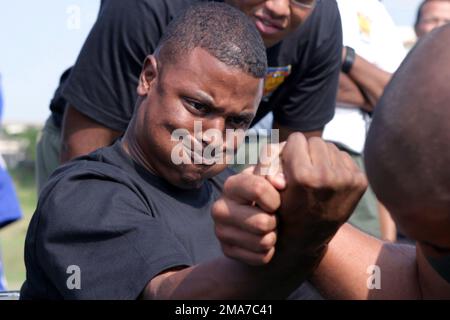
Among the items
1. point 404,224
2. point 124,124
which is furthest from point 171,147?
point 404,224

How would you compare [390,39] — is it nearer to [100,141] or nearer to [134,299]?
[100,141]

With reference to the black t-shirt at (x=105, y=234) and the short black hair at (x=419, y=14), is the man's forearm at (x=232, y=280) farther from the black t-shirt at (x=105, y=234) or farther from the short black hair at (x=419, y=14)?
the short black hair at (x=419, y=14)

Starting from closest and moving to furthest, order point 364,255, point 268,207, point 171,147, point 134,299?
point 268,207 → point 134,299 → point 364,255 → point 171,147

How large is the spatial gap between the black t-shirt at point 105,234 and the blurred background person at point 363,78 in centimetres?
188

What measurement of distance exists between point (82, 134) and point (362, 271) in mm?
1433

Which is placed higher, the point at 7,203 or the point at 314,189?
the point at 314,189

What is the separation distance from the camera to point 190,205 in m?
2.53

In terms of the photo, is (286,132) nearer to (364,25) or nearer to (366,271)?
(364,25)

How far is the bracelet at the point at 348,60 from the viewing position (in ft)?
13.7

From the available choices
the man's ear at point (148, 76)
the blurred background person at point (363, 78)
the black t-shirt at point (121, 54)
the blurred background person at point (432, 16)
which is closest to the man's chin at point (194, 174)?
the man's ear at point (148, 76)

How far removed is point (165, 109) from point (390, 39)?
7.68 feet

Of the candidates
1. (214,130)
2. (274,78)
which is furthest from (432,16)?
(214,130)

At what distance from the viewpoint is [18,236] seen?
1080 centimetres

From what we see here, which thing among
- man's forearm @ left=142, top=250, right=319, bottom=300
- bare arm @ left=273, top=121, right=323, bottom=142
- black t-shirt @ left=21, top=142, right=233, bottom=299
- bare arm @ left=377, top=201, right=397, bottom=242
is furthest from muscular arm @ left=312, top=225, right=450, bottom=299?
bare arm @ left=377, top=201, right=397, bottom=242
